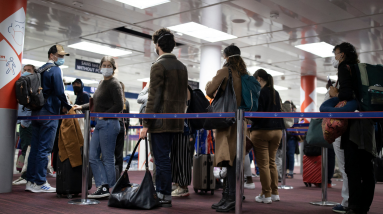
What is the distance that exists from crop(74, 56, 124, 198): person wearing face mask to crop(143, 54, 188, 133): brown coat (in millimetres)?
665

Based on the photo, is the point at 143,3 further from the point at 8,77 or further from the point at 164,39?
the point at 164,39

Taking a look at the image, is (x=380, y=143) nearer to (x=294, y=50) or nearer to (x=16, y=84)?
(x=16, y=84)

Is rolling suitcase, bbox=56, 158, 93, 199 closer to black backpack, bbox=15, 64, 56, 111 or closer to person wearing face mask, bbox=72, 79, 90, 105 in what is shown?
black backpack, bbox=15, 64, 56, 111

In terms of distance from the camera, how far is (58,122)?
5.07 meters

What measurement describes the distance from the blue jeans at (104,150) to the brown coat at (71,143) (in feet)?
0.80

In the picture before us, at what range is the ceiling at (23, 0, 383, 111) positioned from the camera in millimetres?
7250

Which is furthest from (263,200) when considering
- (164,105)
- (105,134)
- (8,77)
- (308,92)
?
(308,92)

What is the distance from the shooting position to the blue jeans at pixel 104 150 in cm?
405

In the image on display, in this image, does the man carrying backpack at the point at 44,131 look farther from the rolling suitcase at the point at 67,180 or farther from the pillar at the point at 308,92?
the pillar at the point at 308,92

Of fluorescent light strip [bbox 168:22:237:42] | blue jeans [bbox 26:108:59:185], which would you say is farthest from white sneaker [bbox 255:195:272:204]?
fluorescent light strip [bbox 168:22:237:42]

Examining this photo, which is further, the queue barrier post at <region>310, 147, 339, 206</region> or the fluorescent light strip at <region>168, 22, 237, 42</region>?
the fluorescent light strip at <region>168, 22, 237, 42</region>

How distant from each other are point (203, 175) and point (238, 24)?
450 cm

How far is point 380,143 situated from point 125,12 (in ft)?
19.6

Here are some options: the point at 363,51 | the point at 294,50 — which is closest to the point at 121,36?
the point at 294,50
